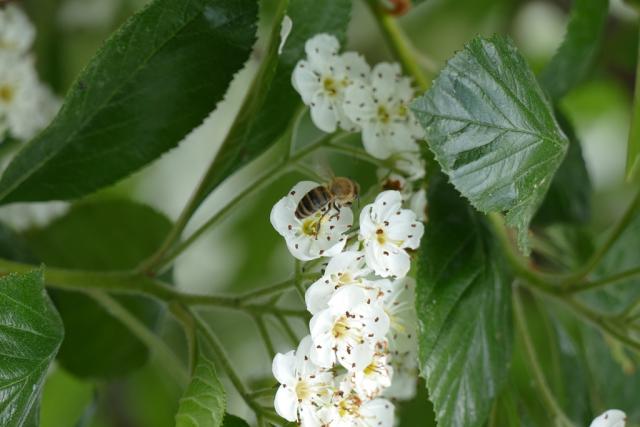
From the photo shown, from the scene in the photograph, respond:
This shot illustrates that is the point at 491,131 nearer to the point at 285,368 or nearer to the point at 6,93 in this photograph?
the point at 285,368

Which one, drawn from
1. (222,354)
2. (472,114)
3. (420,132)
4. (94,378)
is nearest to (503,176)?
(472,114)

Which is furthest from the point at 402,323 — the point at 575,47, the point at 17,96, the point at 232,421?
the point at 17,96

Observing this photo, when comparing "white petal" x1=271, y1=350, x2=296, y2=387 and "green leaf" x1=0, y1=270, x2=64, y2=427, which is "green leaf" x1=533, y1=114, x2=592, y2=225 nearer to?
"white petal" x1=271, y1=350, x2=296, y2=387

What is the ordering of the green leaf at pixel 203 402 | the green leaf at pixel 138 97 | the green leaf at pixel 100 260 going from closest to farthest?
the green leaf at pixel 203 402, the green leaf at pixel 138 97, the green leaf at pixel 100 260

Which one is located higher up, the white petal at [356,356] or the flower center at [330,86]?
the flower center at [330,86]

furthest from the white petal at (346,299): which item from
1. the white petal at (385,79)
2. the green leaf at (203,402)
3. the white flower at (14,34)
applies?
the white flower at (14,34)

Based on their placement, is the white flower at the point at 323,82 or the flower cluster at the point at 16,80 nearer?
the white flower at the point at 323,82

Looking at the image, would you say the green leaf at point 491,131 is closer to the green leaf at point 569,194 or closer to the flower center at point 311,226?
the flower center at point 311,226
